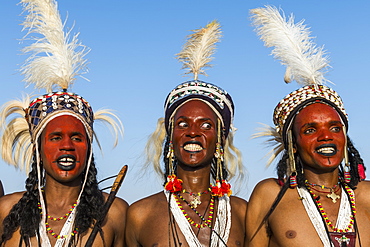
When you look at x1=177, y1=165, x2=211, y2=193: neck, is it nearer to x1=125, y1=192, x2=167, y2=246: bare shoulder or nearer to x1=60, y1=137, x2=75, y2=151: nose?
x1=125, y1=192, x2=167, y2=246: bare shoulder

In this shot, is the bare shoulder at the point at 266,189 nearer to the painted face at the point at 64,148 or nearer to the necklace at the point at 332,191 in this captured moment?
the necklace at the point at 332,191

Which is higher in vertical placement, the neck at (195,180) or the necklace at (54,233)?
the neck at (195,180)

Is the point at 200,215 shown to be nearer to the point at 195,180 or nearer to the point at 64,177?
the point at 195,180

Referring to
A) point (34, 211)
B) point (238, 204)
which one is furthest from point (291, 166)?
point (34, 211)

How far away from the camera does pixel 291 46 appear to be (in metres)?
6.27

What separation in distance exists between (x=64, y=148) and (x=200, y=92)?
1698 mm

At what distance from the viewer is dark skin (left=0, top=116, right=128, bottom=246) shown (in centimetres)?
543

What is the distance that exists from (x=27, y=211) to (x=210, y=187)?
77.9 inches

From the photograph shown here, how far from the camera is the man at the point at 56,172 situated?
17.5ft

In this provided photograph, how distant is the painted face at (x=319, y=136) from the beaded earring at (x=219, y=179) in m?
0.84

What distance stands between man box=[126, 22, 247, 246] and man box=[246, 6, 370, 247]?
1.14 feet

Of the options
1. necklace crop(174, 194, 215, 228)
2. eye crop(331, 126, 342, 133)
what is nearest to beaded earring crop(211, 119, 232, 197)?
necklace crop(174, 194, 215, 228)

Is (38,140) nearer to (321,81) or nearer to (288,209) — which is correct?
(288,209)

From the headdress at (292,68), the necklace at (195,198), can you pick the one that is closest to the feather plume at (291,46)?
the headdress at (292,68)
